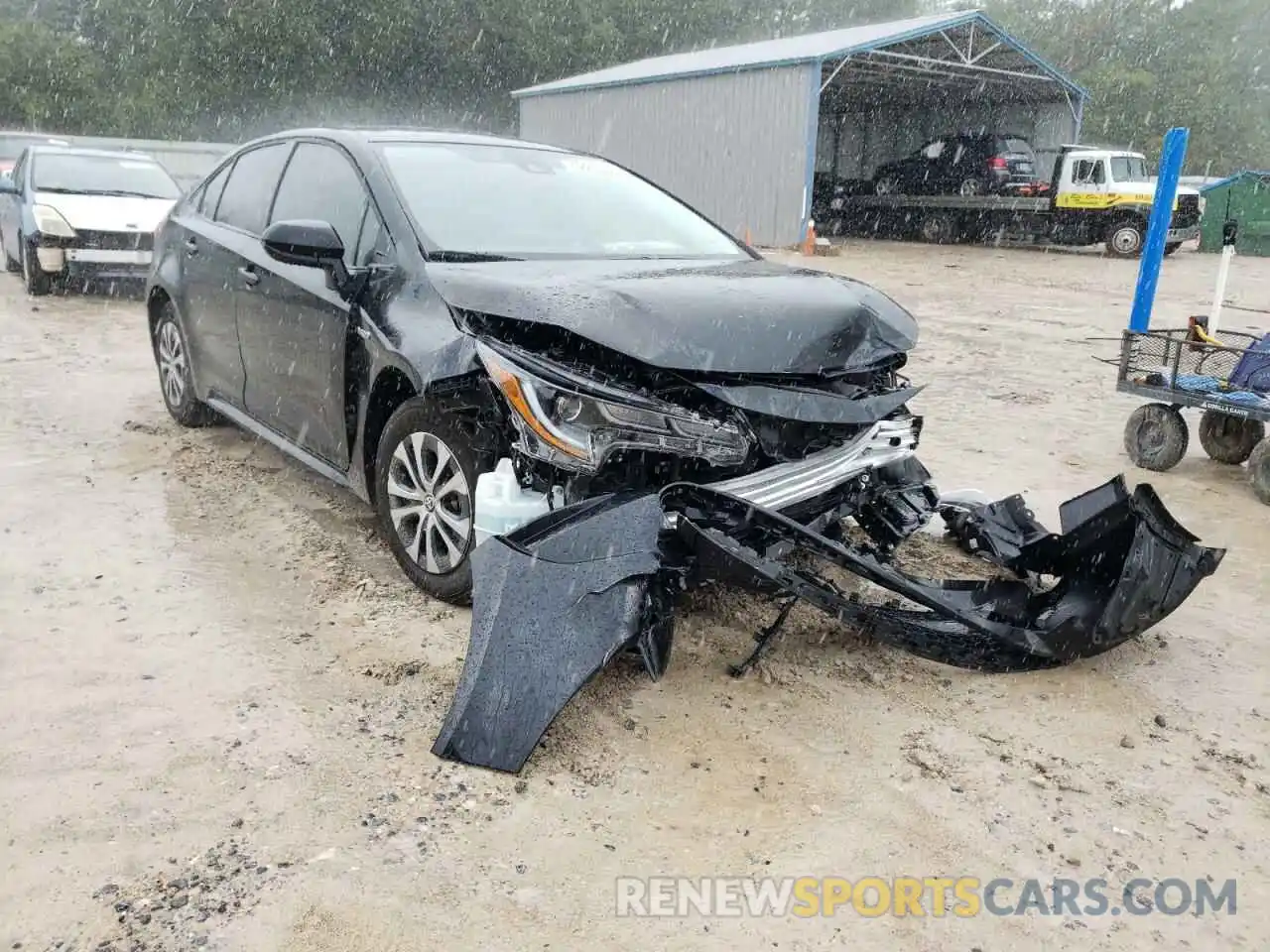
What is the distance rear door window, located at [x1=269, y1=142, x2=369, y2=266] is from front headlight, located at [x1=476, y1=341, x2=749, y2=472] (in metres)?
1.36

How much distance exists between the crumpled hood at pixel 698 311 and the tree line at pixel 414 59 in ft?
121

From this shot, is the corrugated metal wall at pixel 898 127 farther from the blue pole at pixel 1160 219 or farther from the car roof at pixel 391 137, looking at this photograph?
the car roof at pixel 391 137

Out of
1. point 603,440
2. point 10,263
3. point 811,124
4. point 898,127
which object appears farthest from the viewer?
point 898,127

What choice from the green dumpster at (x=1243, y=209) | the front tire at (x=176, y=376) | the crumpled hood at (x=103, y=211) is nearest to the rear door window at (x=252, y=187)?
the front tire at (x=176, y=376)

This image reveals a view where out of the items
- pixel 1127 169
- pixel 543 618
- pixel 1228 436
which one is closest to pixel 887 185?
pixel 1127 169

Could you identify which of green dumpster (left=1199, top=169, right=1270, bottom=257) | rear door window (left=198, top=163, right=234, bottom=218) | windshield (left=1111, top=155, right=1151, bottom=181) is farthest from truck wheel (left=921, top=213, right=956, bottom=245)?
rear door window (left=198, top=163, right=234, bottom=218)

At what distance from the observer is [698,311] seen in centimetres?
338

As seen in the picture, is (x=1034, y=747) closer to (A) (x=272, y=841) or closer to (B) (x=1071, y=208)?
(A) (x=272, y=841)

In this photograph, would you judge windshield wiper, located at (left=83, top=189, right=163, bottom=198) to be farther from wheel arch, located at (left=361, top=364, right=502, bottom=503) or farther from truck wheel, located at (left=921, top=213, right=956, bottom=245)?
truck wheel, located at (left=921, top=213, right=956, bottom=245)

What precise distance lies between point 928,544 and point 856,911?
2.46 metres

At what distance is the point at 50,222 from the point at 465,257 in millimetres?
8989

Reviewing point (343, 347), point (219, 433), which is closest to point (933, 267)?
point (219, 433)

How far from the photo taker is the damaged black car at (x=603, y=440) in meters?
3.05

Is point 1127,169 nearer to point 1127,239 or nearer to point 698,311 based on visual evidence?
point 1127,239
